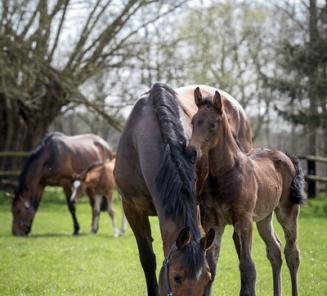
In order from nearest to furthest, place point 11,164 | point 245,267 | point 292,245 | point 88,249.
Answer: point 245,267 → point 292,245 → point 88,249 → point 11,164

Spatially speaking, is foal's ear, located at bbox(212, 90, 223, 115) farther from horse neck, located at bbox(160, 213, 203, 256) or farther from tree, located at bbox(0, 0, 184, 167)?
tree, located at bbox(0, 0, 184, 167)

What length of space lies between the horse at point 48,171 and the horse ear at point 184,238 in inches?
378

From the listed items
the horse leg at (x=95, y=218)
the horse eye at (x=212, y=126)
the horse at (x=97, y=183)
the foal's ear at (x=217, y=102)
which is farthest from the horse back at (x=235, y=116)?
the horse at (x=97, y=183)

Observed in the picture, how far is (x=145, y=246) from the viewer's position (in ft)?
17.8

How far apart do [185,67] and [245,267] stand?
15.6 metres

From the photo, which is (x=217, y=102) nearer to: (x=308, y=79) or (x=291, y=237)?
(x=291, y=237)

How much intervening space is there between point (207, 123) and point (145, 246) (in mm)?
1411

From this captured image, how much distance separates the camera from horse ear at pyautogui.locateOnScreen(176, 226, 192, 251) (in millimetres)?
3748

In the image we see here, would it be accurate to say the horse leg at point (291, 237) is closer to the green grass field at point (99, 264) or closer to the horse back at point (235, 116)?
the green grass field at point (99, 264)

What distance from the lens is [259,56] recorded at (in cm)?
3091

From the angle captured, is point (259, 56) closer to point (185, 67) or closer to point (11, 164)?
point (185, 67)

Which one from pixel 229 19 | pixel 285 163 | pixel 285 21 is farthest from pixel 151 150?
pixel 229 19

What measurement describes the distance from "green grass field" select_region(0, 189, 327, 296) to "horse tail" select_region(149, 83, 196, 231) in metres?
2.35

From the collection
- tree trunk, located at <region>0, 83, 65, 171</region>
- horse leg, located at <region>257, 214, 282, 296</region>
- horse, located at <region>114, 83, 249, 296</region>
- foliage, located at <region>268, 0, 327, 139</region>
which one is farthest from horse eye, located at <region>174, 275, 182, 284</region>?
tree trunk, located at <region>0, 83, 65, 171</region>
